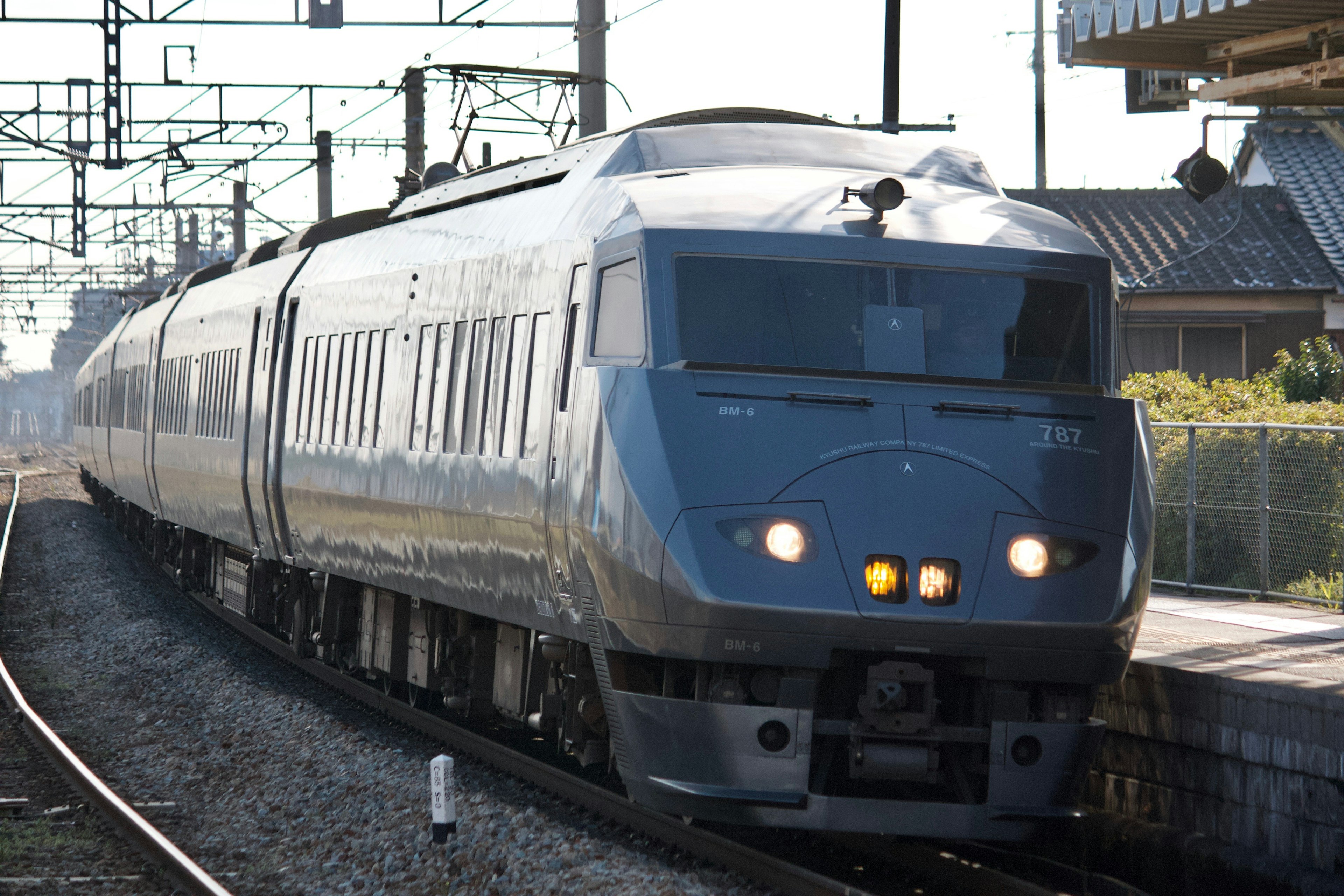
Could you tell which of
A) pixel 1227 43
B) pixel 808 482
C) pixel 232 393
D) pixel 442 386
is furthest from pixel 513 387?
pixel 232 393

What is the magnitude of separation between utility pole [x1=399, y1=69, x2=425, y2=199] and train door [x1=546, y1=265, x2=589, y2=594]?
1524 centimetres

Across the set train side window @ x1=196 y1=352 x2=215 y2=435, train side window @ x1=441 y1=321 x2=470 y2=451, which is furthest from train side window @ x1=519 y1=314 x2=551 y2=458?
train side window @ x1=196 y1=352 x2=215 y2=435

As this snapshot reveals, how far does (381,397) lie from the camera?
38.2 feet

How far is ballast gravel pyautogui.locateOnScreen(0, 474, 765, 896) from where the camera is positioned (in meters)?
7.87

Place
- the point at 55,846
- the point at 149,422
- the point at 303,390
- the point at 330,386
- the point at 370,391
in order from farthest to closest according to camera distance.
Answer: the point at 149,422 < the point at 303,390 < the point at 330,386 < the point at 370,391 < the point at 55,846

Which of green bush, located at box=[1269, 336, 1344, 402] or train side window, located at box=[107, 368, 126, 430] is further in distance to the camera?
train side window, located at box=[107, 368, 126, 430]

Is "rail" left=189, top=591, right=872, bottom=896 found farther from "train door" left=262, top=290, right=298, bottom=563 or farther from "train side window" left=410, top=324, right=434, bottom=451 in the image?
"train side window" left=410, top=324, right=434, bottom=451

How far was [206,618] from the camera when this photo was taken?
64.7 ft

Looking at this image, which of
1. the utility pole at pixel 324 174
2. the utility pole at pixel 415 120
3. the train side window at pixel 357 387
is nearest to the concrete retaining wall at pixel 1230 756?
the train side window at pixel 357 387

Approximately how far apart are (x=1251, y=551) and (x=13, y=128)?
18.8 meters

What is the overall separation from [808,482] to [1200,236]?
21.6 metres

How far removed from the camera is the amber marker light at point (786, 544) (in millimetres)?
7012

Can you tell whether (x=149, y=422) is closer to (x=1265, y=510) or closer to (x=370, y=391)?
(x=370, y=391)

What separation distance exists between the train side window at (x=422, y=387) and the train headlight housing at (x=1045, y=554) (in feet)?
14.8
